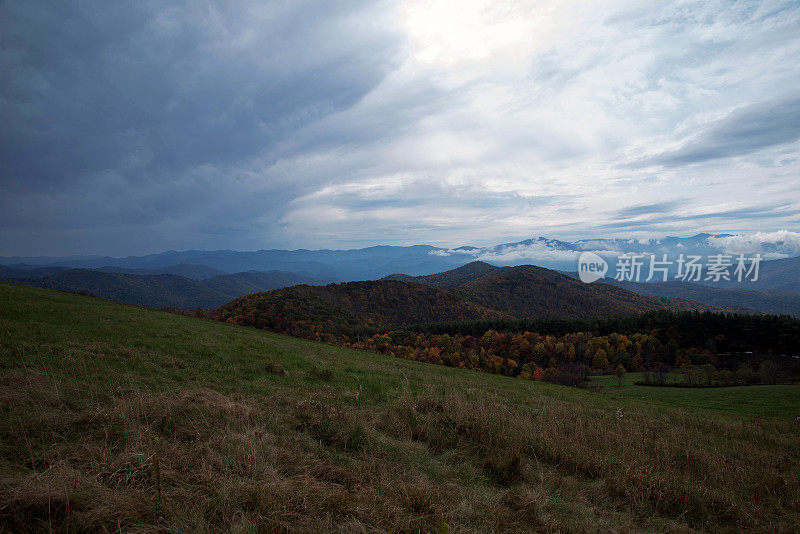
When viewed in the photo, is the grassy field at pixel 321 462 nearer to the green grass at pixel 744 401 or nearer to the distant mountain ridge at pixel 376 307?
the green grass at pixel 744 401

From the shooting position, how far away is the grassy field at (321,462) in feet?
10.7

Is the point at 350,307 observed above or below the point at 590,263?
below

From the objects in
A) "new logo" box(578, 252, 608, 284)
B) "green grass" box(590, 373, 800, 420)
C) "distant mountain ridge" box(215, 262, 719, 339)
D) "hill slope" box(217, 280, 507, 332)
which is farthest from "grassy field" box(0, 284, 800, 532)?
"hill slope" box(217, 280, 507, 332)

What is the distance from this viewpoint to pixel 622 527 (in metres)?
3.99

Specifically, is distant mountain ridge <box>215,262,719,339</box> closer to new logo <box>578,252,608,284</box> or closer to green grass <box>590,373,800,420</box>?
new logo <box>578,252,608,284</box>

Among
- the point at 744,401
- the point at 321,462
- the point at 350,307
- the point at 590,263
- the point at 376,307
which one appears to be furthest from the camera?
the point at 376,307

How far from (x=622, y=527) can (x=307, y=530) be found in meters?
3.90

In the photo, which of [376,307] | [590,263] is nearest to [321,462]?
[590,263]

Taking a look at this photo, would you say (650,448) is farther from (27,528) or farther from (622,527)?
(27,528)

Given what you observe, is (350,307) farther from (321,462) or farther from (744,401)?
(321,462)

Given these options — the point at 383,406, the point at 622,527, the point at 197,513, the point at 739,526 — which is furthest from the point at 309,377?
the point at 739,526

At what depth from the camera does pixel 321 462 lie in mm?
4590

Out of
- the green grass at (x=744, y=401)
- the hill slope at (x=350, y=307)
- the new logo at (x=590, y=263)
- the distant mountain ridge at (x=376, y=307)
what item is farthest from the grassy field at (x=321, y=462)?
the hill slope at (x=350, y=307)

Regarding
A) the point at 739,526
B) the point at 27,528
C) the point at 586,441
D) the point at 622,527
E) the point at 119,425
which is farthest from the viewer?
the point at 586,441
